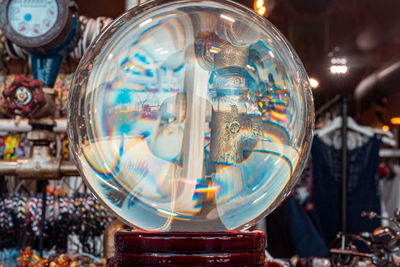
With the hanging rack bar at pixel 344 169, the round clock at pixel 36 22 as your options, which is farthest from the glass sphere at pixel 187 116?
the hanging rack bar at pixel 344 169

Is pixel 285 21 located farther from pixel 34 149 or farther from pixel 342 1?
pixel 34 149

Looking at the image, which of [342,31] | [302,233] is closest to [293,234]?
[302,233]

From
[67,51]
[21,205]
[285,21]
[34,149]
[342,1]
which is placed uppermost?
[342,1]

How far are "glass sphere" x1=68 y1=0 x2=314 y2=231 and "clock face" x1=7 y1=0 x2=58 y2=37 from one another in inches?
28.0

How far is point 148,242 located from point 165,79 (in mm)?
157

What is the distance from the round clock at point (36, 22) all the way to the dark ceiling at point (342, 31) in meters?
1.93

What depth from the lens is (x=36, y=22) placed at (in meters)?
1.10

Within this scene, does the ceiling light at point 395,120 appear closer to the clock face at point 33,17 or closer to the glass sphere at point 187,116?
the clock face at point 33,17

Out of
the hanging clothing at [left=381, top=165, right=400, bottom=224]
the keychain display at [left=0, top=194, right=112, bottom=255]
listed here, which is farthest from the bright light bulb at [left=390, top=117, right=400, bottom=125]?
the keychain display at [left=0, top=194, right=112, bottom=255]

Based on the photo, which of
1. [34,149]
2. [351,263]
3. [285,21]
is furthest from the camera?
[285,21]

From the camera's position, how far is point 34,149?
98 cm

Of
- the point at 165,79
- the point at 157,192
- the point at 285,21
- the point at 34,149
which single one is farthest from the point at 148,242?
the point at 285,21

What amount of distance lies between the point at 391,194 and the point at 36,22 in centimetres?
287

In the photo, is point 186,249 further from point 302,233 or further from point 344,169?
point 302,233
